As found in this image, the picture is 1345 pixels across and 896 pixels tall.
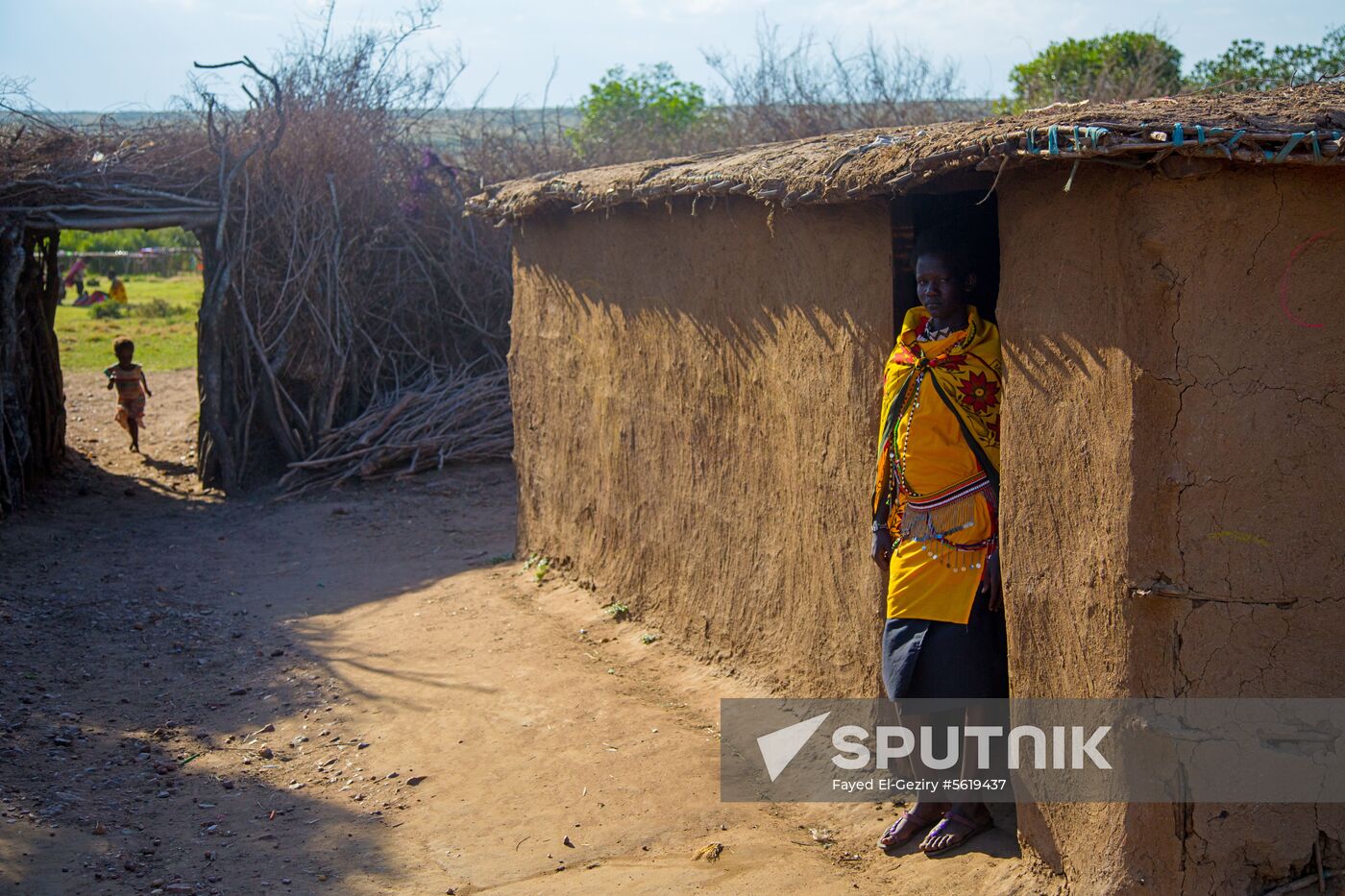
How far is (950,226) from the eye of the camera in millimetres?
4027

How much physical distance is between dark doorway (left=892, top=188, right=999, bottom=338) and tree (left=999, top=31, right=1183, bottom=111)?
929 centimetres

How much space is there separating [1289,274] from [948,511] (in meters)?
1.14

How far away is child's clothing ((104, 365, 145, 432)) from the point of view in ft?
35.3

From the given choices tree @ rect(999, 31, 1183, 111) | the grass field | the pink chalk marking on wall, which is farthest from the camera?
the grass field

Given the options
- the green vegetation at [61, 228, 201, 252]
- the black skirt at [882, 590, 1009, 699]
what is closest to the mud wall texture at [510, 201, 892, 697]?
the black skirt at [882, 590, 1009, 699]

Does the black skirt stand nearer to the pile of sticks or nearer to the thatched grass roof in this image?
the thatched grass roof

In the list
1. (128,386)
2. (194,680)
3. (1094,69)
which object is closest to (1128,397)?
(194,680)

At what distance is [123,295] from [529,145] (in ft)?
45.7

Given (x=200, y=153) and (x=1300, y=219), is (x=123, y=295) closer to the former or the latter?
(x=200, y=153)

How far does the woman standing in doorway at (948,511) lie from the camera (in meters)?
3.59

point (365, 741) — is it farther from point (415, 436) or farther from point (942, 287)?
point (415, 436)

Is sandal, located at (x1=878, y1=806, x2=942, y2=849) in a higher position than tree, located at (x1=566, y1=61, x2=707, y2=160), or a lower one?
lower

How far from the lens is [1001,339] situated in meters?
3.46

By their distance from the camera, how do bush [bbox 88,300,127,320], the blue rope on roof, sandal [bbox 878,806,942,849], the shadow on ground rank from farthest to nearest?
bush [bbox 88,300,127,320] < the shadow on ground < sandal [bbox 878,806,942,849] < the blue rope on roof
